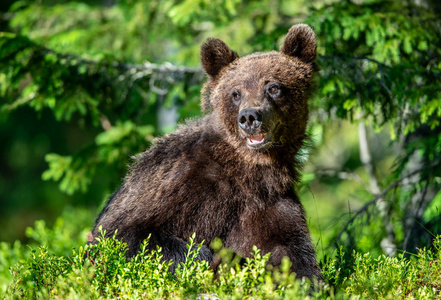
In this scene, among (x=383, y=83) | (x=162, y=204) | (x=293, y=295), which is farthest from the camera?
(x=383, y=83)

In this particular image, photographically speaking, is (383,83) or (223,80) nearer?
(223,80)

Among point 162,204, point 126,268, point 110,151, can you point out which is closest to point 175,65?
point 110,151

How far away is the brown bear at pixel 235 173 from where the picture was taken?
4695 mm

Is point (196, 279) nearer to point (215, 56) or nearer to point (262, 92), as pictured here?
point (262, 92)

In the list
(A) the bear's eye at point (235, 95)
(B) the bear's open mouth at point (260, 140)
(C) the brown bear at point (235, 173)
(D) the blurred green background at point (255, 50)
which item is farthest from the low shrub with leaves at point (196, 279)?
(A) the bear's eye at point (235, 95)

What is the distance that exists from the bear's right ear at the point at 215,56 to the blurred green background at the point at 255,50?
1064 millimetres

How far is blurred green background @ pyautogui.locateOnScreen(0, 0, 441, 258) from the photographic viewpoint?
6219mm

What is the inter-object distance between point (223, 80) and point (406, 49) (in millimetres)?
2321

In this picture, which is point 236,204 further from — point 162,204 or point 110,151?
point 110,151

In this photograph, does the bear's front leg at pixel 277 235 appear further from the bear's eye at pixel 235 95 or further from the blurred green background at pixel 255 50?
the bear's eye at pixel 235 95

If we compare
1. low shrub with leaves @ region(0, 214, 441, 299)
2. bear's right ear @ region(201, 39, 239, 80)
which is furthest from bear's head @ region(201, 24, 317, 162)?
low shrub with leaves @ region(0, 214, 441, 299)

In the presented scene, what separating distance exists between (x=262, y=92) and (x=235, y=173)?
0.82 meters

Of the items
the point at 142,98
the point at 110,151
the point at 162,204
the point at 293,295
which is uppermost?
the point at 293,295

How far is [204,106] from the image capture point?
5719mm
